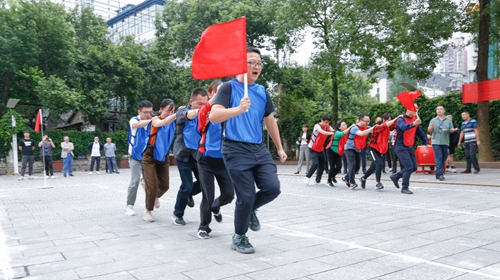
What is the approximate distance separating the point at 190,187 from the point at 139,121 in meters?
1.36

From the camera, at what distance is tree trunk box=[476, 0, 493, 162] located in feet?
51.2

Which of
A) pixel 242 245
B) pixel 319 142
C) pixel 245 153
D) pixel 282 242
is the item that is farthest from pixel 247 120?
pixel 319 142

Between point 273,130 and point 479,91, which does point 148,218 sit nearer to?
point 273,130

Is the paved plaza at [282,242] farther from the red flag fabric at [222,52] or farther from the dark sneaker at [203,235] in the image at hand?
the red flag fabric at [222,52]

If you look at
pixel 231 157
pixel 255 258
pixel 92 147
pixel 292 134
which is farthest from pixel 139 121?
pixel 292 134

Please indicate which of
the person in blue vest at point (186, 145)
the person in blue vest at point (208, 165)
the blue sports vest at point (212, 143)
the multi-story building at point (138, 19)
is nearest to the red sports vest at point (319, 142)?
the person in blue vest at point (186, 145)

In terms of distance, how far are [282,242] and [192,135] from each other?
207cm

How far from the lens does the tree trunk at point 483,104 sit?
614 inches

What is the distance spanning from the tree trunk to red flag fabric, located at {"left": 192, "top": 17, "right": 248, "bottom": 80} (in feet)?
46.3

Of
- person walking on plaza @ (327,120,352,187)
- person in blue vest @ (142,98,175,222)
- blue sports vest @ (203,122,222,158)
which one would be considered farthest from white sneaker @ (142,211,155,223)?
person walking on plaza @ (327,120,352,187)

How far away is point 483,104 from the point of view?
51.1ft

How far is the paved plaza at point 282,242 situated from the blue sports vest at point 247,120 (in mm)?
1179

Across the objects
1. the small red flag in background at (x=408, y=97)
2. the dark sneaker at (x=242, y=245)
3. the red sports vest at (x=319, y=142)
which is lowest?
the dark sneaker at (x=242, y=245)

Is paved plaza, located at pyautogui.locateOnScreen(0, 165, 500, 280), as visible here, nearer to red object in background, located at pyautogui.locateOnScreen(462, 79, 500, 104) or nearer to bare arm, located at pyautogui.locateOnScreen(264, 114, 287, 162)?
bare arm, located at pyautogui.locateOnScreen(264, 114, 287, 162)
